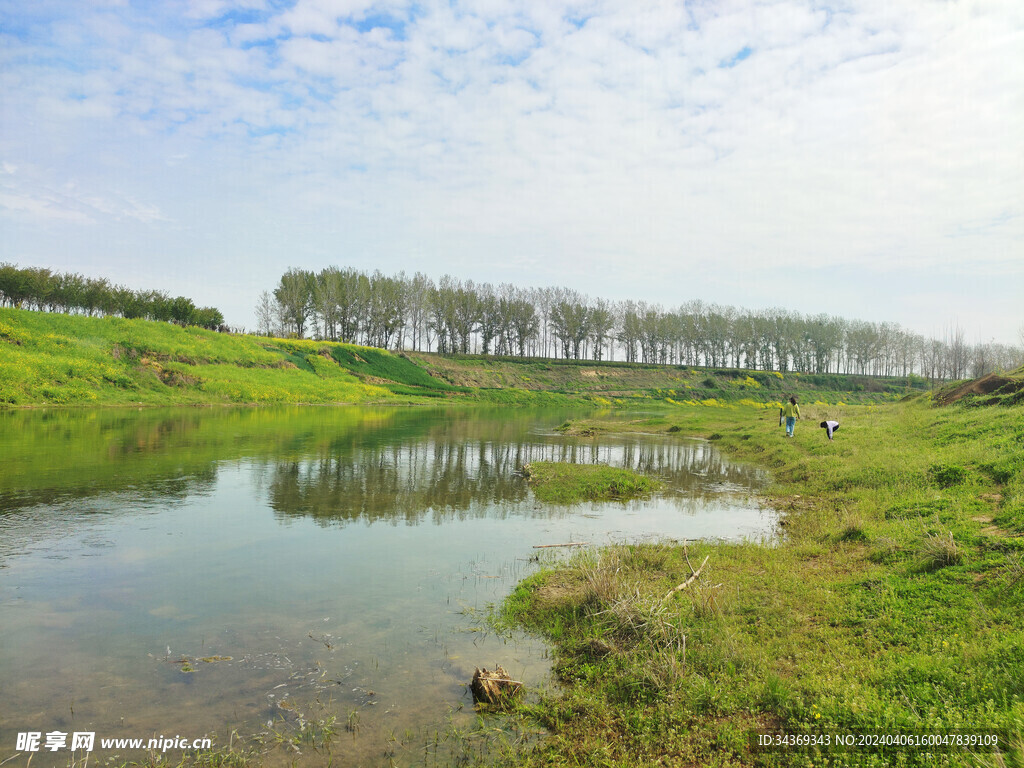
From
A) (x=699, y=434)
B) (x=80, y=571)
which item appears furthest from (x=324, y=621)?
(x=699, y=434)

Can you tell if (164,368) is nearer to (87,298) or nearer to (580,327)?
(87,298)

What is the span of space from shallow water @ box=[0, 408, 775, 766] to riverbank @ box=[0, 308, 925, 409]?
2649 cm

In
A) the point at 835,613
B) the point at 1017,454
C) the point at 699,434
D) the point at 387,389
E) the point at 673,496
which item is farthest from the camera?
the point at 387,389

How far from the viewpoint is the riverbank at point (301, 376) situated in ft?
146

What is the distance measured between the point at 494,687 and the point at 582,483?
1277cm

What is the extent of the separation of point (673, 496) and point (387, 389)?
62.9 m

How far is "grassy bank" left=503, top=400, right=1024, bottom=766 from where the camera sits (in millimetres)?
5090

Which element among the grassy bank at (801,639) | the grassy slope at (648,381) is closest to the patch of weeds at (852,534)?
the grassy bank at (801,639)

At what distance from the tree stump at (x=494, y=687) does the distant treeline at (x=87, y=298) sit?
3093 inches

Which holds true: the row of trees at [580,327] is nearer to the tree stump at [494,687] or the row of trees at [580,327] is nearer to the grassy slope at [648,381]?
the grassy slope at [648,381]

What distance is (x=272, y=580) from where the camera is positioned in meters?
9.77

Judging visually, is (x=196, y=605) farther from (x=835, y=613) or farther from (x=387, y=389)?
(x=387, y=389)

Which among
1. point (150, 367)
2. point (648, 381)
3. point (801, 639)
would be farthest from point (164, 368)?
point (648, 381)

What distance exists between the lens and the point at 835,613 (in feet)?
25.1
